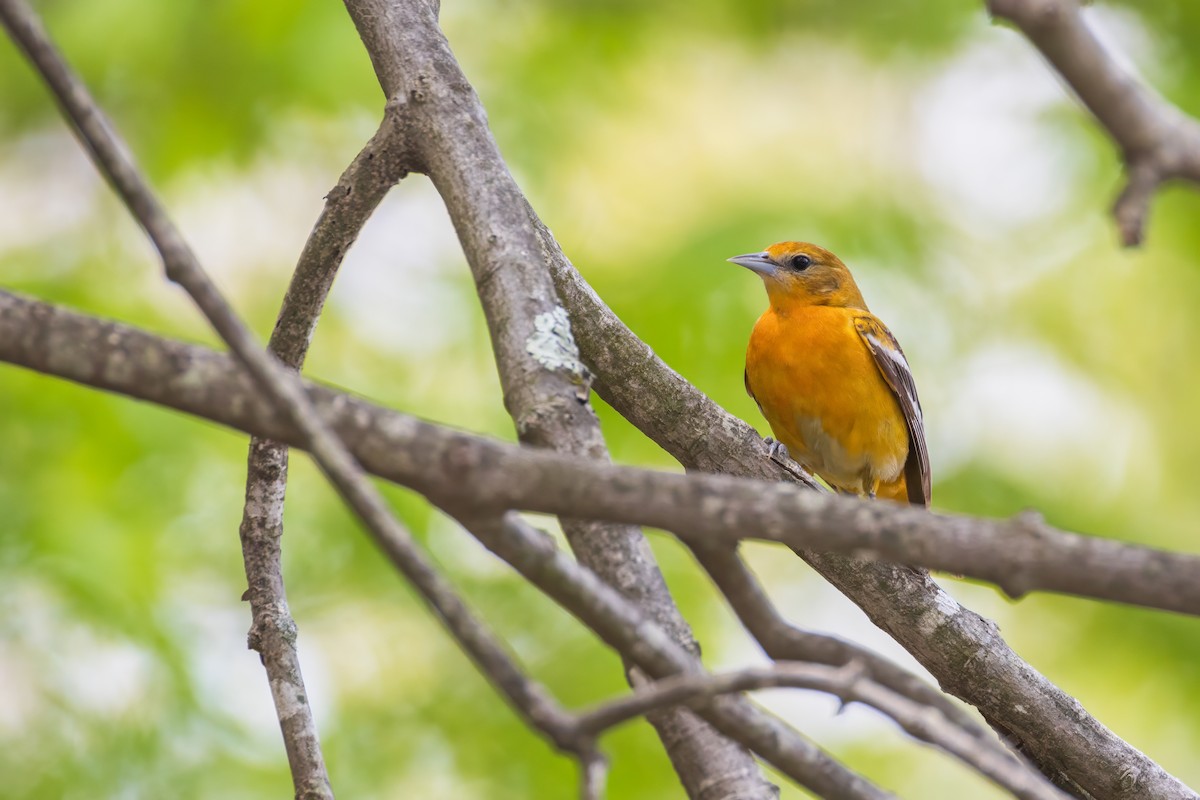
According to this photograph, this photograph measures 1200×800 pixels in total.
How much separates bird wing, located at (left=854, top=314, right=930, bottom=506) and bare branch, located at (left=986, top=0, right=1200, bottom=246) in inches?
162

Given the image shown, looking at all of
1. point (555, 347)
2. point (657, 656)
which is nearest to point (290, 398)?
point (657, 656)

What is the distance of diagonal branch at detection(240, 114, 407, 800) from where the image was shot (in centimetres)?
327

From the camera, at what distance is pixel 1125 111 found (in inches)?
63.5

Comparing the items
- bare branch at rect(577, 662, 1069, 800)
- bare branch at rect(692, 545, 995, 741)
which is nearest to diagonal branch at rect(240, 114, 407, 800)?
bare branch at rect(692, 545, 995, 741)

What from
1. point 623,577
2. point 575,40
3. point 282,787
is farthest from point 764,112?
point 623,577

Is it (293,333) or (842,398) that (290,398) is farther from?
(842,398)

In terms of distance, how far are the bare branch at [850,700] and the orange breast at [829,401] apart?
3.76m

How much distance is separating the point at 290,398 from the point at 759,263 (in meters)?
4.68

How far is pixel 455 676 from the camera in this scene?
23.6 feet

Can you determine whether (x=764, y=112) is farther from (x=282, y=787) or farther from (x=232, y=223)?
(x=282, y=787)

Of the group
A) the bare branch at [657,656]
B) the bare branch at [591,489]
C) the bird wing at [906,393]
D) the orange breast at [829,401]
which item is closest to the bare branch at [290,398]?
the bare branch at [591,489]

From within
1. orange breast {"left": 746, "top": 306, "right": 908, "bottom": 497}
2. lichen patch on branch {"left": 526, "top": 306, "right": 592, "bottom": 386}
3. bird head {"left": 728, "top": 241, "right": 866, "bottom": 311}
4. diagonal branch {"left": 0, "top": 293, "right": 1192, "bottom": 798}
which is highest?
bird head {"left": 728, "top": 241, "right": 866, "bottom": 311}

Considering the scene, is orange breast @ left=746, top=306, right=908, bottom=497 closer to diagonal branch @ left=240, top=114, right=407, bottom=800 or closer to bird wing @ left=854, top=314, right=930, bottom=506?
bird wing @ left=854, top=314, right=930, bottom=506

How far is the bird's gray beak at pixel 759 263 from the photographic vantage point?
621cm
